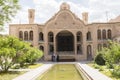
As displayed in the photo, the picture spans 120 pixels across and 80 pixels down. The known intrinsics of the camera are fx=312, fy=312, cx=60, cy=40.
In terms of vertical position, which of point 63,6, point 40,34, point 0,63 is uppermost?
point 63,6

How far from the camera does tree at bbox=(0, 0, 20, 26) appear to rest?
53.3 feet

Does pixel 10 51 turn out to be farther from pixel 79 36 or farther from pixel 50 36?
pixel 79 36

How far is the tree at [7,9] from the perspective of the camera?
16261 mm

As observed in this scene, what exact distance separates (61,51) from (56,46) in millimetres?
1375

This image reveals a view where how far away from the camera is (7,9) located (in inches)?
655

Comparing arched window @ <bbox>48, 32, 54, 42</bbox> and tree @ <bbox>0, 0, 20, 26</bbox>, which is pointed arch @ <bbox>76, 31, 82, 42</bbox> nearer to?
arched window @ <bbox>48, 32, 54, 42</bbox>

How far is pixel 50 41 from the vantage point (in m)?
53.7

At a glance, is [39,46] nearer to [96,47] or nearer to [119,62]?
[96,47]

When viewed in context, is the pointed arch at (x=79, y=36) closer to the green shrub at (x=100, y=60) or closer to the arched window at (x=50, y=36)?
the arched window at (x=50, y=36)

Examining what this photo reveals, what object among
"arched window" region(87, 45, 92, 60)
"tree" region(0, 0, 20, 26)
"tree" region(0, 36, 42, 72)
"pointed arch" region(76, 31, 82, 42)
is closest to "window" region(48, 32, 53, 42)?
"pointed arch" region(76, 31, 82, 42)

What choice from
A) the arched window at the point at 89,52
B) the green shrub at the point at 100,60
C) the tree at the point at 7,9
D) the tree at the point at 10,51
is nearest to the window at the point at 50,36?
the arched window at the point at 89,52

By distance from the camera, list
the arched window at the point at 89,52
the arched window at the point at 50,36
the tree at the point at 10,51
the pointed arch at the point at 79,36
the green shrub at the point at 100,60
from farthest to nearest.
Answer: the pointed arch at the point at 79,36 < the arched window at the point at 50,36 < the arched window at the point at 89,52 < the green shrub at the point at 100,60 < the tree at the point at 10,51

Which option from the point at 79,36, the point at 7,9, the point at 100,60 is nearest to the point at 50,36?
the point at 79,36

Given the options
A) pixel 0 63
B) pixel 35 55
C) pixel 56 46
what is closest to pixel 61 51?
pixel 56 46
